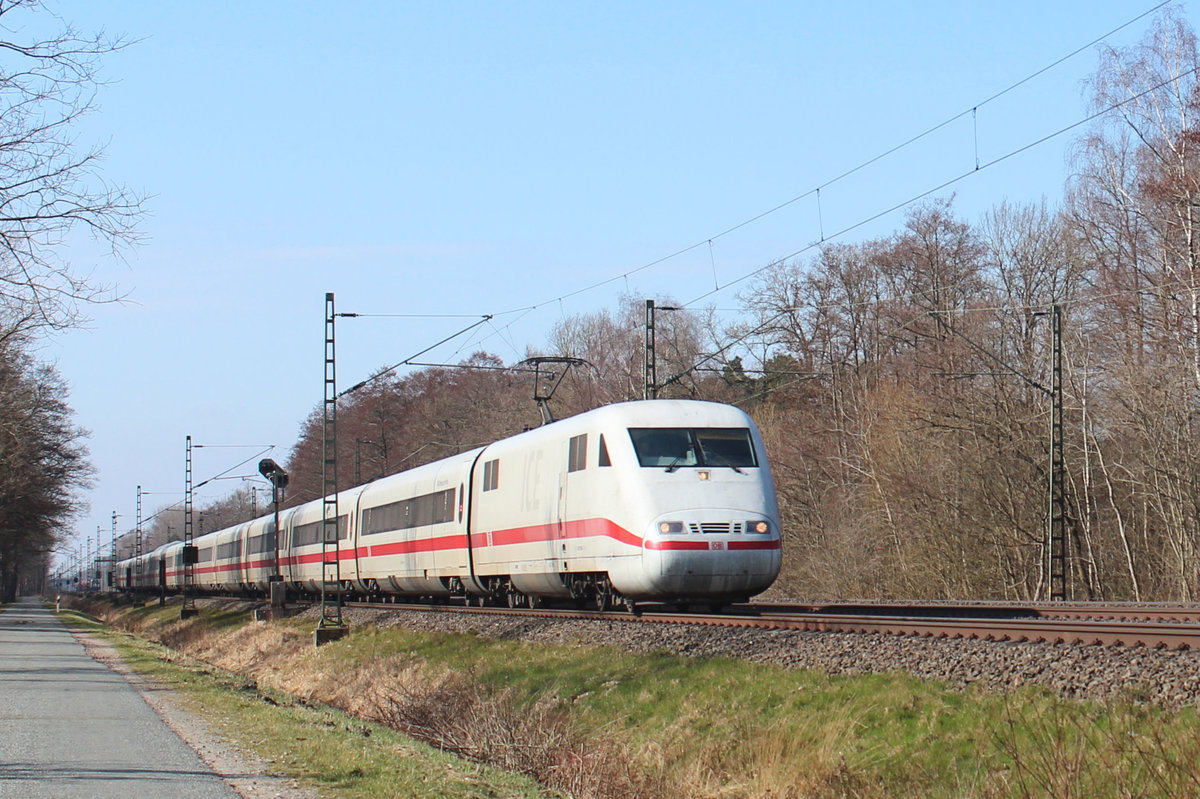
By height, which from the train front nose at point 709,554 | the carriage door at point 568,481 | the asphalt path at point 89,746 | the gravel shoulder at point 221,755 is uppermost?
the carriage door at point 568,481

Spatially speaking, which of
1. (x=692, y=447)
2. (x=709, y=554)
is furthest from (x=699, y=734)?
(x=692, y=447)

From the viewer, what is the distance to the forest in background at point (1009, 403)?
31094mm

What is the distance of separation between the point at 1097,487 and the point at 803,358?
71.8ft

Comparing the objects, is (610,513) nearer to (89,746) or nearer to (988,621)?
(988,621)

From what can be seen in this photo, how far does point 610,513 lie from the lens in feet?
62.9

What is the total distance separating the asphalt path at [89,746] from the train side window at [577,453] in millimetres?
7463

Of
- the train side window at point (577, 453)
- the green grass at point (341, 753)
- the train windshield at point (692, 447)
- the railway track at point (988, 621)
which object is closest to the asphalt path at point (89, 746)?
the green grass at point (341, 753)

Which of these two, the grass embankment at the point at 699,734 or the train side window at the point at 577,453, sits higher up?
the train side window at the point at 577,453

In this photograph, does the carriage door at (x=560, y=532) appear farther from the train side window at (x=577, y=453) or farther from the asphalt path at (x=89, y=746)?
the asphalt path at (x=89, y=746)

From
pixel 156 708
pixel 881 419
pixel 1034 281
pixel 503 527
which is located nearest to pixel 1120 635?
pixel 156 708

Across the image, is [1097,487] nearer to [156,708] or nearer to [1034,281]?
[1034,281]

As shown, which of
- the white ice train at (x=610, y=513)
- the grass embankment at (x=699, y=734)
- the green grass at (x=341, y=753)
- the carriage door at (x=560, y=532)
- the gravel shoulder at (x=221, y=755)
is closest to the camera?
the grass embankment at (x=699, y=734)

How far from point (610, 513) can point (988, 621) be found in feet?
21.5

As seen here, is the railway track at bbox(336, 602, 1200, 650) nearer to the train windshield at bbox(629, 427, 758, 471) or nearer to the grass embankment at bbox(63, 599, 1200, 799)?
the grass embankment at bbox(63, 599, 1200, 799)
